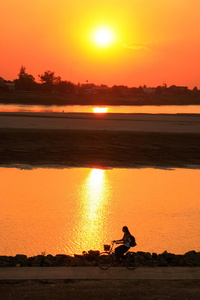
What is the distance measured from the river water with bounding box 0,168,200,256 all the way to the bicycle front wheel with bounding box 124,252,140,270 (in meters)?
2.89

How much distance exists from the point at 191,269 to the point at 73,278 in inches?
137

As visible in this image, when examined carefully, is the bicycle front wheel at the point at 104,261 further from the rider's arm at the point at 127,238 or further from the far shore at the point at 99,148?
the far shore at the point at 99,148

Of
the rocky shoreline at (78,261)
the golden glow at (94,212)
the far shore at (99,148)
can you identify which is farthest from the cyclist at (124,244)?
the far shore at (99,148)

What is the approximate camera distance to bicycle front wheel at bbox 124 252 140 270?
47.4 ft

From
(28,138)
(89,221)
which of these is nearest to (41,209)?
(89,221)

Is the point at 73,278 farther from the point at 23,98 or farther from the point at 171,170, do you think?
the point at 23,98

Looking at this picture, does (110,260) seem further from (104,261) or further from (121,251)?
(121,251)

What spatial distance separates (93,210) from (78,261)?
819 centimetres

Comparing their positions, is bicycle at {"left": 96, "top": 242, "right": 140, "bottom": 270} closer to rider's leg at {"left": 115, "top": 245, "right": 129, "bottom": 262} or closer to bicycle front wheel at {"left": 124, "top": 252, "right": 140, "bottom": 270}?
bicycle front wheel at {"left": 124, "top": 252, "right": 140, "bottom": 270}

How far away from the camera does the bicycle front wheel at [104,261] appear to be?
47.1ft

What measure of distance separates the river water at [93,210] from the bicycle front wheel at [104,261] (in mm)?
2717
